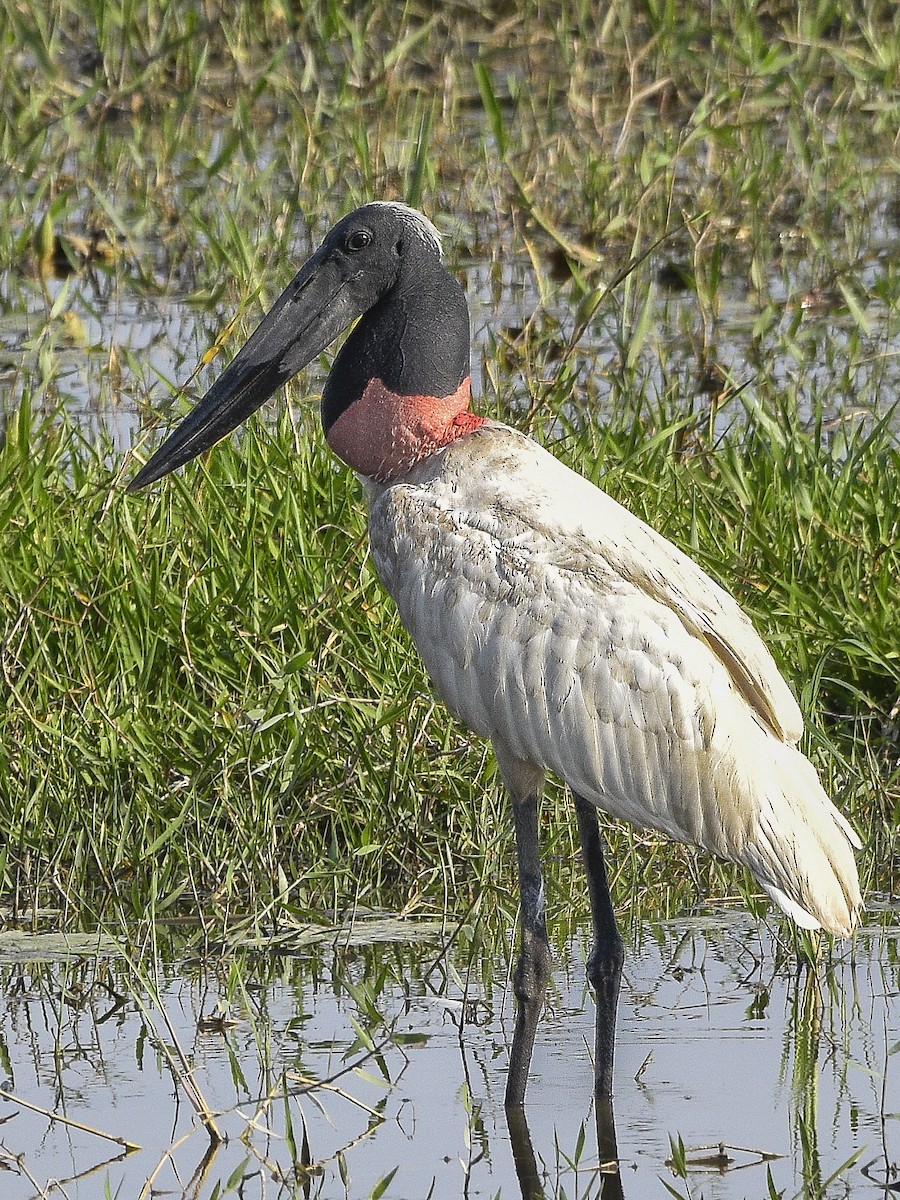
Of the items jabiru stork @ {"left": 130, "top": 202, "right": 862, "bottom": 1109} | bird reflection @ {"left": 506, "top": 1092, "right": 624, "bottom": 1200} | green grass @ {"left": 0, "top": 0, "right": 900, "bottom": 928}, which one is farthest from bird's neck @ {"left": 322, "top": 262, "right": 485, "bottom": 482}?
bird reflection @ {"left": 506, "top": 1092, "right": 624, "bottom": 1200}

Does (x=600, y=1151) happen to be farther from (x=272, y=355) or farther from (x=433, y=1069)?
(x=272, y=355)

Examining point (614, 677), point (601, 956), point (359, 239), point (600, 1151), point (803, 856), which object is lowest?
point (600, 1151)

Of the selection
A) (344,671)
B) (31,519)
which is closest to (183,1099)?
(344,671)

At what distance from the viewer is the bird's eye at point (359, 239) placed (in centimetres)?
441

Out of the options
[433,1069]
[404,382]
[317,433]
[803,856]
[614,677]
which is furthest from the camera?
[317,433]

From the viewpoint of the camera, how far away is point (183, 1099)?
3988mm

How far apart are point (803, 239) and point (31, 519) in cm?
402

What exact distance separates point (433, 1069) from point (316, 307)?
4.88 ft

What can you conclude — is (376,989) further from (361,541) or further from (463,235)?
(463,235)

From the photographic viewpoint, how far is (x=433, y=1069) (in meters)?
4.14

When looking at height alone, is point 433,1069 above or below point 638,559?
below

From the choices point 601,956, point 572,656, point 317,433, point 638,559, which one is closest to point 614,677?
point 572,656

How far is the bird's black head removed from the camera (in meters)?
4.42

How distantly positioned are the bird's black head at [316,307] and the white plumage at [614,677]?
499 millimetres
